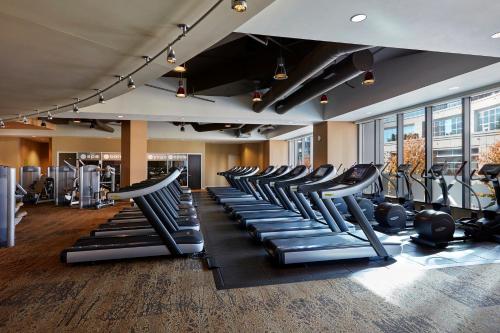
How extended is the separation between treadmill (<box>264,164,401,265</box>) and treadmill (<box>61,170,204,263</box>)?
110 centimetres

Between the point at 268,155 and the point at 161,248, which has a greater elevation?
the point at 268,155

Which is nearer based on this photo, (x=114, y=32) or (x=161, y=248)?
(x=114, y=32)

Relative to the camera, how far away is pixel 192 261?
3910mm

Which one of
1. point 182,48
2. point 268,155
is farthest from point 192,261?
point 268,155

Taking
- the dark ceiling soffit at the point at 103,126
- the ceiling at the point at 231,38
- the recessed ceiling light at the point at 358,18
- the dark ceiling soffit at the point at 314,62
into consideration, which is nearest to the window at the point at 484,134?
the ceiling at the point at 231,38

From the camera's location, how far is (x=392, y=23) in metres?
3.50

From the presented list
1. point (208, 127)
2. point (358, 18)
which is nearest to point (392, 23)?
point (358, 18)

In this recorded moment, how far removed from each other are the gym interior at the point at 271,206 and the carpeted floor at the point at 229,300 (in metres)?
0.02

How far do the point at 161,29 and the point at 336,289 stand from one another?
321 cm

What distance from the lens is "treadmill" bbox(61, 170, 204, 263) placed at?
3.72m

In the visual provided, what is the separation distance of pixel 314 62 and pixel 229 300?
3.91 m

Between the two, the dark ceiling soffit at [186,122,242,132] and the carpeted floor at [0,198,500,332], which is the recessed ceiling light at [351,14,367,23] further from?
the dark ceiling soffit at [186,122,242,132]

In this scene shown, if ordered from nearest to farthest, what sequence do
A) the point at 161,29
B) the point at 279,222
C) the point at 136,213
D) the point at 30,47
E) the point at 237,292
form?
the point at 237,292
the point at 161,29
the point at 30,47
the point at 279,222
the point at 136,213

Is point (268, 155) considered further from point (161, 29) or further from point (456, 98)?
point (161, 29)
